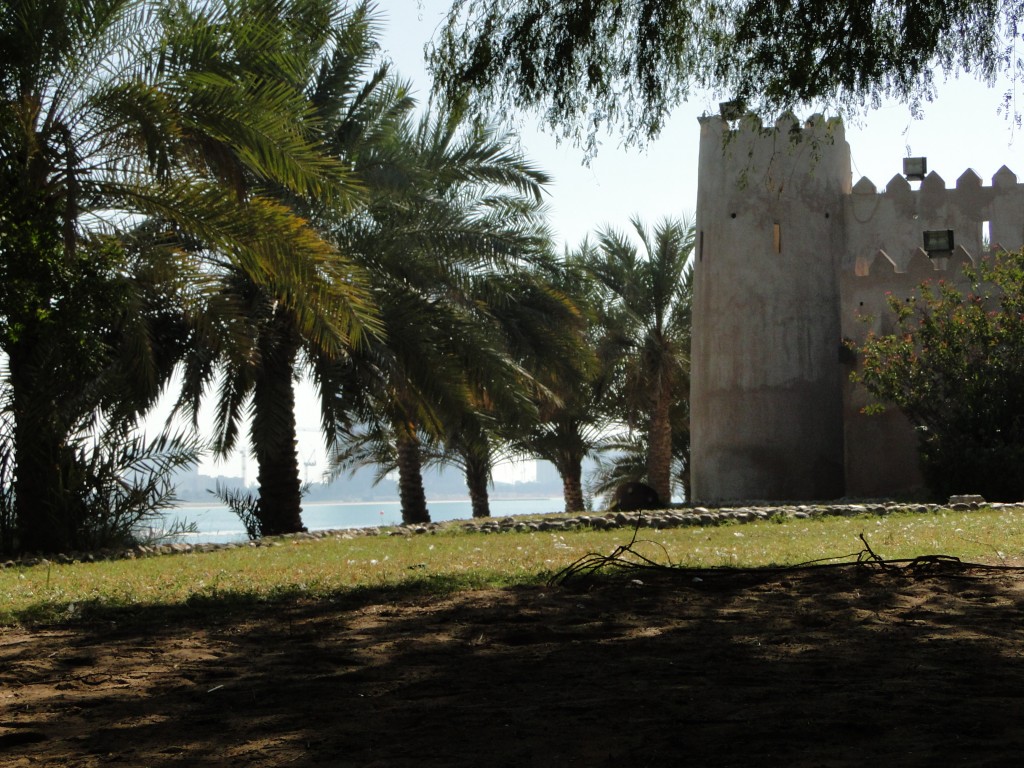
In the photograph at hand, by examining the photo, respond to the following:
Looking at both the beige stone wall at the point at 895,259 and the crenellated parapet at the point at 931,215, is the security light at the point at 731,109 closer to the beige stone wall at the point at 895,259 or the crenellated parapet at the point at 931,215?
the beige stone wall at the point at 895,259

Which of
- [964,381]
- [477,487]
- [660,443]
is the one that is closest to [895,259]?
[964,381]

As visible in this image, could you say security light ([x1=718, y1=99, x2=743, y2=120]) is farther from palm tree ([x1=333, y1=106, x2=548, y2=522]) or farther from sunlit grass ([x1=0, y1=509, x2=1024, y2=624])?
palm tree ([x1=333, y1=106, x2=548, y2=522])

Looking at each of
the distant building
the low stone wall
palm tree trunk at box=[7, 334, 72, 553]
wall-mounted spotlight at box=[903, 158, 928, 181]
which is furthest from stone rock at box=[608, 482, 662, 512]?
palm tree trunk at box=[7, 334, 72, 553]

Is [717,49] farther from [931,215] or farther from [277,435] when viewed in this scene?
[931,215]

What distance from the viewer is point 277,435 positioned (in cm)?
1675

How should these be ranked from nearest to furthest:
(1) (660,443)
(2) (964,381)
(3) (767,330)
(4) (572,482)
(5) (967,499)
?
(5) (967,499) < (2) (964,381) < (3) (767,330) < (1) (660,443) < (4) (572,482)

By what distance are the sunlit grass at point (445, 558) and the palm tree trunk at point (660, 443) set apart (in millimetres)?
12620

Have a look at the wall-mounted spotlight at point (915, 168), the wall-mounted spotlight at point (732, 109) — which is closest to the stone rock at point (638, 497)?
the wall-mounted spotlight at point (915, 168)

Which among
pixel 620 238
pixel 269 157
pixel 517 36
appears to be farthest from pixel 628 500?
pixel 517 36

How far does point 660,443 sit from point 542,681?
76.3ft

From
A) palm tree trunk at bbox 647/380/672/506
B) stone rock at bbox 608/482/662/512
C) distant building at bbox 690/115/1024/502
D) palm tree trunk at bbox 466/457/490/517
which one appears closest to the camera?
stone rock at bbox 608/482/662/512

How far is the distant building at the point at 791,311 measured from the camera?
2158cm

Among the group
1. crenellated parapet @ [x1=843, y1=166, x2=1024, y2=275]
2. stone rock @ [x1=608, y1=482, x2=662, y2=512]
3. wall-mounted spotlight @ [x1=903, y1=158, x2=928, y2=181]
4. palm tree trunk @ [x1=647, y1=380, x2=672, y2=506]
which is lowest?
stone rock @ [x1=608, y1=482, x2=662, y2=512]

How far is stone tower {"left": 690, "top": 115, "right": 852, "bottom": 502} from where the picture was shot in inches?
878
